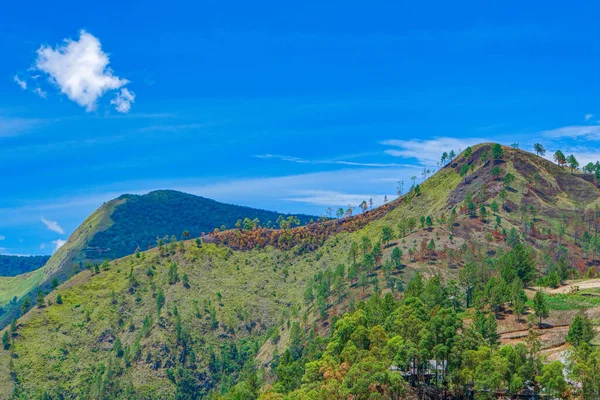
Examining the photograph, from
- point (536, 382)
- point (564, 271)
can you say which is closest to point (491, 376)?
point (536, 382)

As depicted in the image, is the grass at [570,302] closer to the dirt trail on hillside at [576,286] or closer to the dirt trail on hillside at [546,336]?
the dirt trail on hillside at [576,286]

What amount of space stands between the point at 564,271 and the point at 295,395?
108594 mm

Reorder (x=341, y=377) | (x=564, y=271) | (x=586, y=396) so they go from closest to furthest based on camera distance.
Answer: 1. (x=586, y=396)
2. (x=341, y=377)
3. (x=564, y=271)

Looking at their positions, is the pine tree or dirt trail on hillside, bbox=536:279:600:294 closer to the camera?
the pine tree

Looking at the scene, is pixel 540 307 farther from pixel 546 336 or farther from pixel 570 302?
pixel 570 302

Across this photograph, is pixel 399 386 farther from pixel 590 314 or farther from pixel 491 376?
pixel 590 314

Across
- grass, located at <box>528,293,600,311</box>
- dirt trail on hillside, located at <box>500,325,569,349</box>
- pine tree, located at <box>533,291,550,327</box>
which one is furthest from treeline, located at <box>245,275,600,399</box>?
grass, located at <box>528,293,600,311</box>

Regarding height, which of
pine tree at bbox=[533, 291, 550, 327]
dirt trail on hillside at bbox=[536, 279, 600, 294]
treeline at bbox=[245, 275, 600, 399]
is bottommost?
treeline at bbox=[245, 275, 600, 399]

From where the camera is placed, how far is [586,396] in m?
102

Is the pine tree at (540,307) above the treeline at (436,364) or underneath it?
above

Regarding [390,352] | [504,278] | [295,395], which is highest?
[504,278]

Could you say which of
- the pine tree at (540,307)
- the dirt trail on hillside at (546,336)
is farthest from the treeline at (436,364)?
the pine tree at (540,307)

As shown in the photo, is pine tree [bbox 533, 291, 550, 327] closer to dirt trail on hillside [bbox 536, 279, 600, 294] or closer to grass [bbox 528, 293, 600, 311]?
grass [bbox 528, 293, 600, 311]

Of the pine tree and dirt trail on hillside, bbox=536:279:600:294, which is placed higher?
dirt trail on hillside, bbox=536:279:600:294
